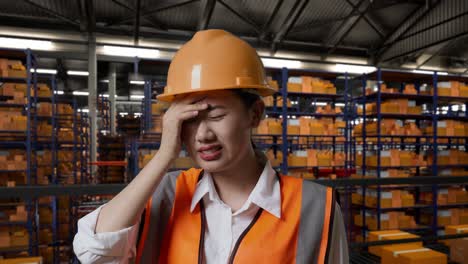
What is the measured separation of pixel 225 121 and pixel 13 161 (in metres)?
7.12

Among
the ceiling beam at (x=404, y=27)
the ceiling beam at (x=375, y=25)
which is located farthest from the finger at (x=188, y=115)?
the ceiling beam at (x=404, y=27)

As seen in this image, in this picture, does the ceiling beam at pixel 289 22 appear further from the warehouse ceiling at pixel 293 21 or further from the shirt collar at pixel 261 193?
the shirt collar at pixel 261 193

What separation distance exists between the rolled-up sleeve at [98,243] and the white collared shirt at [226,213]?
0.70ft

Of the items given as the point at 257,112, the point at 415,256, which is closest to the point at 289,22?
the point at 415,256

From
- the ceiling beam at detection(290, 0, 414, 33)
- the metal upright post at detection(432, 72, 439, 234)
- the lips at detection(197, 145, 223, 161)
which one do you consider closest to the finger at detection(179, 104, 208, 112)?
the lips at detection(197, 145, 223, 161)

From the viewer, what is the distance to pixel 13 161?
6.68 metres

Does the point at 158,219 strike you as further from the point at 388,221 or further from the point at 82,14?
the point at 82,14

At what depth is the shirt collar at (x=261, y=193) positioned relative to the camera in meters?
1.02

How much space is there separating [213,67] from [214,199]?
389 mm

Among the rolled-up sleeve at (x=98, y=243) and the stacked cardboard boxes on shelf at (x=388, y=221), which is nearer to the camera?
the rolled-up sleeve at (x=98, y=243)

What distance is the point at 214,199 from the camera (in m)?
1.05

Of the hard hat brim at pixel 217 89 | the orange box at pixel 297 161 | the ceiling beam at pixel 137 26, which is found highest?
the ceiling beam at pixel 137 26

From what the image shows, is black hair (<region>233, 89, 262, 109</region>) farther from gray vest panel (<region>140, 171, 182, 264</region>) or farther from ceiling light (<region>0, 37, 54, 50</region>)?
ceiling light (<region>0, 37, 54, 50</region>)

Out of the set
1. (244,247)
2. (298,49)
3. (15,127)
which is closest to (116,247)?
(244,247)
